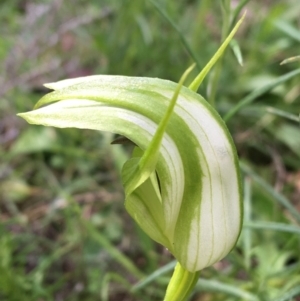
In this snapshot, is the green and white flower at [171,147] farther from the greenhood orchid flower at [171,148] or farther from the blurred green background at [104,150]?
the blurred green background at [104,150]

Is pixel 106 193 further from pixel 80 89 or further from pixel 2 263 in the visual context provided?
pixel 80 89

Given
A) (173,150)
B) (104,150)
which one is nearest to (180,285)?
(173,150)

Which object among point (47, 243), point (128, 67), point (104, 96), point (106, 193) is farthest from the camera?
point (128, 67)

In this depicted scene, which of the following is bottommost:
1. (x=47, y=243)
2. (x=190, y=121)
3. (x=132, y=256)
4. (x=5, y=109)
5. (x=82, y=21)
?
(x=132, y=256)

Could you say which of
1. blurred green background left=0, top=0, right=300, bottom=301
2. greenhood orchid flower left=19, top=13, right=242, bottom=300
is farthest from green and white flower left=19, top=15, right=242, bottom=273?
blurred green background left=0, top=0, right=300, bottom=301

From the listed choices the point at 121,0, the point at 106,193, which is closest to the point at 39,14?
the point at 121,0

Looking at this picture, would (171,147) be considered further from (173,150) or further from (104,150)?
(104,150)

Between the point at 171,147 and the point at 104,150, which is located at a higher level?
the point at 171,147
